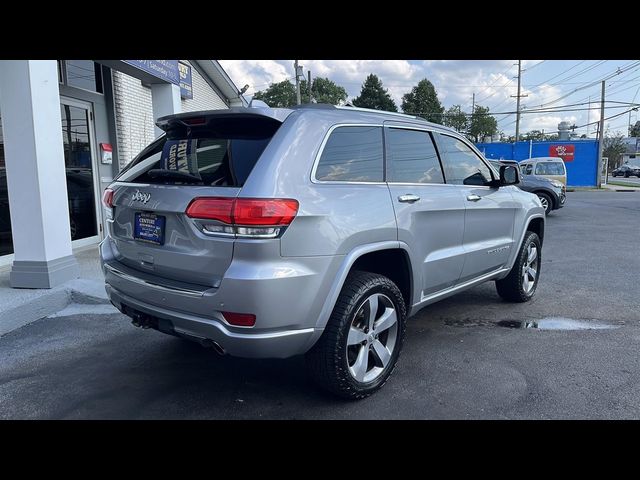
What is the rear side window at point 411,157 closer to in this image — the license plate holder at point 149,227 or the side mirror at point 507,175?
the side mirror at point 507,175

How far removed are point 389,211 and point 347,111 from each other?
2.47 ft

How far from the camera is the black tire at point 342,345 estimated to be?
2963 mm

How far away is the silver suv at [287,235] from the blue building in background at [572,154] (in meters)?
28.5

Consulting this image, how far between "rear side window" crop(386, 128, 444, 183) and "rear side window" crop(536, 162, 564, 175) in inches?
594

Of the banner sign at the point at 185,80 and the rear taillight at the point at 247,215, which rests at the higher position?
the banner sign at the point at 185,80

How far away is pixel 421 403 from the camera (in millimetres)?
3223

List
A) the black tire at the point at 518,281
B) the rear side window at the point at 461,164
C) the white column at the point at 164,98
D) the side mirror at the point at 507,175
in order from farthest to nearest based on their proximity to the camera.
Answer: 1. the white column at the point at 164,98
2. the black tire at the point at 518,281
3. the side mirror at the point at 507,175
4. the rear side window at the point at 461,164

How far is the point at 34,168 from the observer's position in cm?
515

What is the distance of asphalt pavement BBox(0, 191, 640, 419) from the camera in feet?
10.3

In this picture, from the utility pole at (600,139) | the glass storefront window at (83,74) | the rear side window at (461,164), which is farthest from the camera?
the utility pole at (600,139)

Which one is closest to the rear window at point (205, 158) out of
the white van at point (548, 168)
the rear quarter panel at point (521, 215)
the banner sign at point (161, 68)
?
the rear quarter panel at point (521, 215)

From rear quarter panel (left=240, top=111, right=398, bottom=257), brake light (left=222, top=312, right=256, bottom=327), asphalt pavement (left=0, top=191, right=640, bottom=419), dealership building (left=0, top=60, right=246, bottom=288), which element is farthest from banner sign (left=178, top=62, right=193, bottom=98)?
brake light (left=222, top=312, right=256, bottom=327)

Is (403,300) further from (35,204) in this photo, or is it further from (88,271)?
(88,271)
